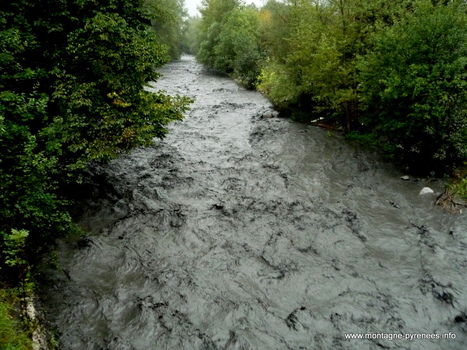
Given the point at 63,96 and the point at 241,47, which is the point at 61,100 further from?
the point at 241,47

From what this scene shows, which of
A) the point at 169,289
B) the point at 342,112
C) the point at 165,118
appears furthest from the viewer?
the point at 342,112

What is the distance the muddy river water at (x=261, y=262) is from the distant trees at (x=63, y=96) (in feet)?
6.08

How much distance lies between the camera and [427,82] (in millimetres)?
11703

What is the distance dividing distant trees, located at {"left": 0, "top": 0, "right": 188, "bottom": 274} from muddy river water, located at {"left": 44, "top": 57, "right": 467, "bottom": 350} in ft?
6.08

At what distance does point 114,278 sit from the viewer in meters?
7.77

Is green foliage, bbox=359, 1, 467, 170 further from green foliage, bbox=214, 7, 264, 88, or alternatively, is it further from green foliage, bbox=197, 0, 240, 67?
green foliage, bbox=197, 0, 240, 67

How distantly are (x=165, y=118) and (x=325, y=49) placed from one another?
9877 mm

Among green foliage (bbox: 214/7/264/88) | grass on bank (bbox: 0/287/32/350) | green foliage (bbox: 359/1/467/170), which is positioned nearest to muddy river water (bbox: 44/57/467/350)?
grass on bank (bbox: 0/287/32/350)

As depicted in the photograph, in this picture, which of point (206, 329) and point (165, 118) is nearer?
point (206, 329)

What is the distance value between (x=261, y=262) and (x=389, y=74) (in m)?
9.86

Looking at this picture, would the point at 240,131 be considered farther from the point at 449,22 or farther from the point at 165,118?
the point at 449,22

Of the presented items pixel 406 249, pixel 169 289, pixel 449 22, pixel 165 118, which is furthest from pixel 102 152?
pixel 449 22

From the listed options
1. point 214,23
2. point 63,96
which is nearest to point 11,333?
point 63,96

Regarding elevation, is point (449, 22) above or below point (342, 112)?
above
